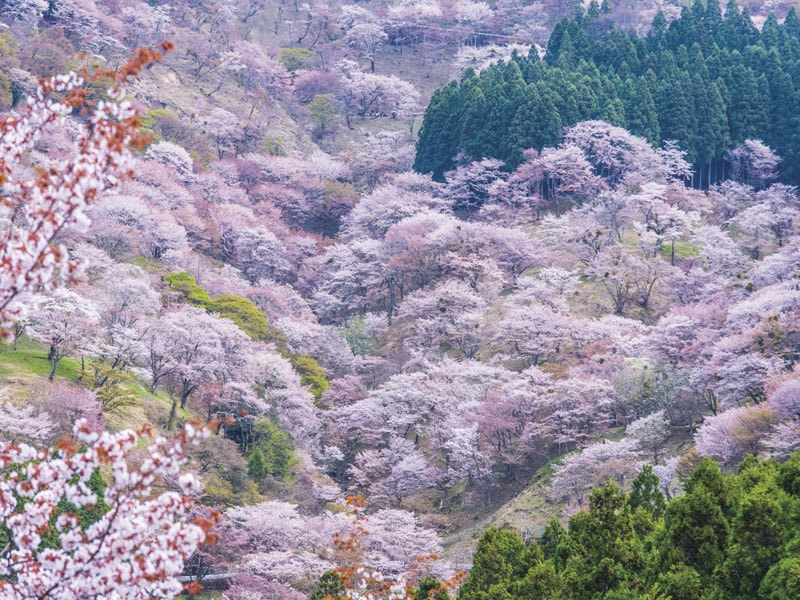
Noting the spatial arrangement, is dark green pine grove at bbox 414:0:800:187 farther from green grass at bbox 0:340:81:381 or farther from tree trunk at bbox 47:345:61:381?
tree trunk at bbox 47:345:61:381

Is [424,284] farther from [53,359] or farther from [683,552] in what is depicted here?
[683,552]

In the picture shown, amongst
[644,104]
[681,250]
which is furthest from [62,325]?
[644,104]

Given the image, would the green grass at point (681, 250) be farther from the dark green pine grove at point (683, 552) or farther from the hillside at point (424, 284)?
the dark green pine grove at point (683, 552)

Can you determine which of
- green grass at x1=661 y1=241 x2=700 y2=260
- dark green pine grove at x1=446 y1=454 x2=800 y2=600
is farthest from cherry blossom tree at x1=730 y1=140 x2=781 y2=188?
dark green pine grove at x1=446 y1=454 x2=800 y2=600

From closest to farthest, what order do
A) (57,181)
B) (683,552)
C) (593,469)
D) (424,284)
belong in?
1. (57,181)
2. (683,552)
3. (593,469)
4. (424,284)

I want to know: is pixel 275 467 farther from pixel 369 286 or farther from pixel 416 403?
pixel 369 286

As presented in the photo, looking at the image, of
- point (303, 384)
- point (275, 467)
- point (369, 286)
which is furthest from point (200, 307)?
point (369, 286)
